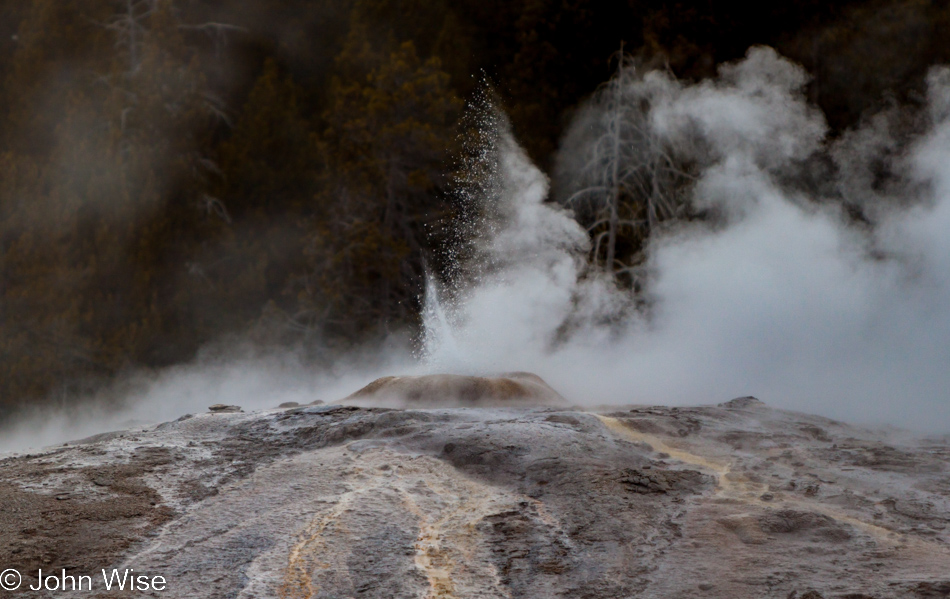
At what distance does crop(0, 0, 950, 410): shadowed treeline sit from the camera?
752 inches

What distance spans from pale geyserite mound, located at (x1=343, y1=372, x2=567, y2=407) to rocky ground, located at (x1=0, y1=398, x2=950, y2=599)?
1.38m

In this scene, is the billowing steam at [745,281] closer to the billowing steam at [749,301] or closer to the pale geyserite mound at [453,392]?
the billowing steam at [749,301]

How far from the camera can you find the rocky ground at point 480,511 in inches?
152

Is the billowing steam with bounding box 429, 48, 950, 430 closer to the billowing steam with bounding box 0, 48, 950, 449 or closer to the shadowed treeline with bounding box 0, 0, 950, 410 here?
the billowing steam with bounding box 0, 48, 950, 449

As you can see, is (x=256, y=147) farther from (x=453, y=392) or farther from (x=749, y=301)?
(x=453, y=392)

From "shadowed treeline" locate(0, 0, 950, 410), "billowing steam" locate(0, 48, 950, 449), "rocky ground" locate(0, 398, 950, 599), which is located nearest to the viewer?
"rocky ground" locate(0, 398, 950, 599)

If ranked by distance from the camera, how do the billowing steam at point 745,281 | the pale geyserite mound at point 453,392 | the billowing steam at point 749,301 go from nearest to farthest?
the pale geyserite mound at point 453,392 < the billowing steam at point 749,301 < the billowing steam at point 745,281

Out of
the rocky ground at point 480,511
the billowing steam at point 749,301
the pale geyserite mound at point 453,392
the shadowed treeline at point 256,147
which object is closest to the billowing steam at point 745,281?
the billowing steam at point 749,301

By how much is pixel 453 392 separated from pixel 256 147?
586 inches

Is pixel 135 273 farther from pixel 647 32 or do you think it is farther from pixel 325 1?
pixel 647 32

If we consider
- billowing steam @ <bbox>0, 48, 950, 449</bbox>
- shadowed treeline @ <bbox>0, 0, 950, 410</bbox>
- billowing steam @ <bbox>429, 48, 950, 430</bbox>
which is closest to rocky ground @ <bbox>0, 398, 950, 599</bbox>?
billowing steam @ <bbox>0, 48, 950, 449</bbox>

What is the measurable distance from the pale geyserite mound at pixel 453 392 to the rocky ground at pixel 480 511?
1.38 metres

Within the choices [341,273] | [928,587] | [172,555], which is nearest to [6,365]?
[341,273]

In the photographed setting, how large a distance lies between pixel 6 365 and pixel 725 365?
1539 centimetres
